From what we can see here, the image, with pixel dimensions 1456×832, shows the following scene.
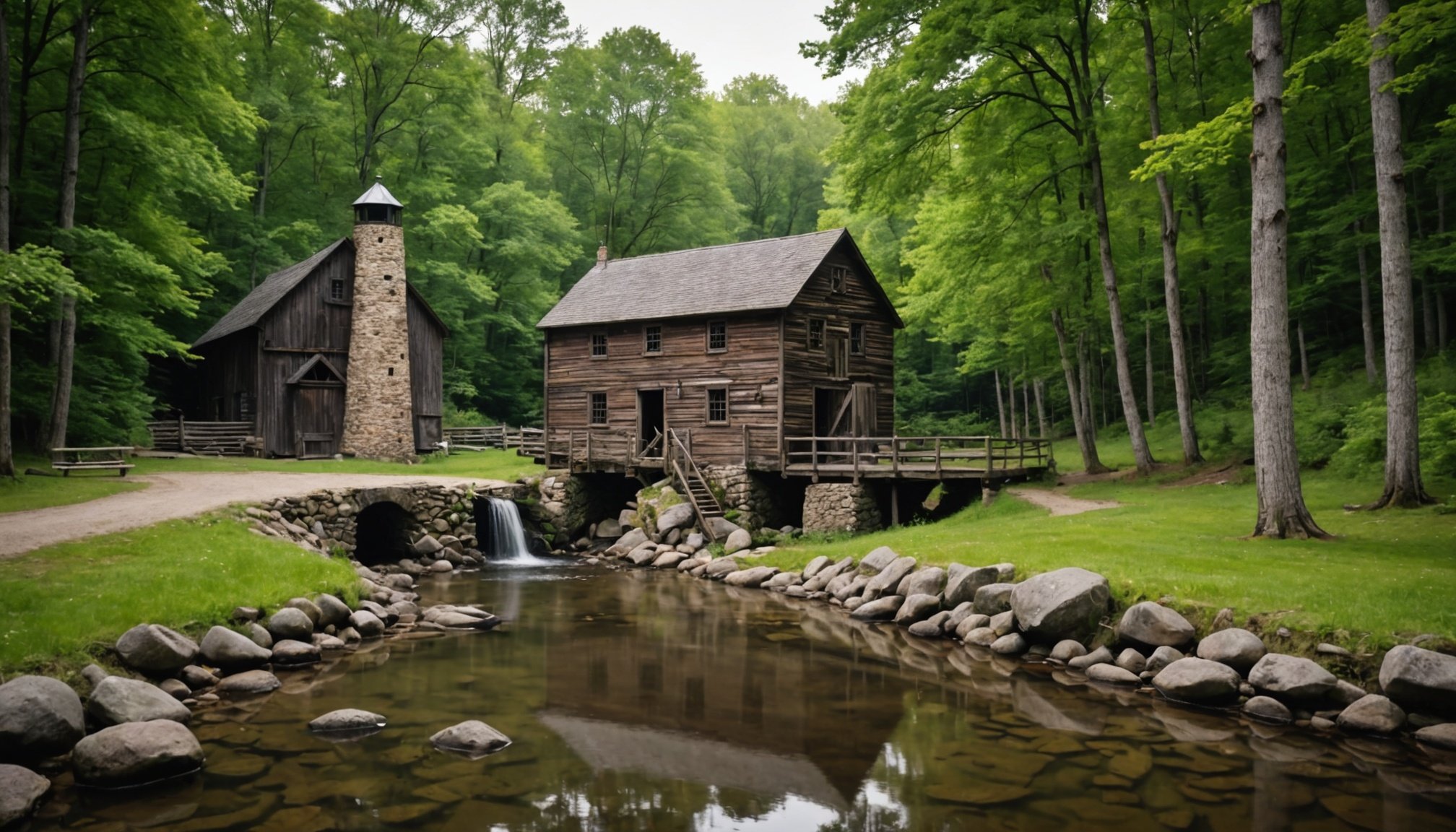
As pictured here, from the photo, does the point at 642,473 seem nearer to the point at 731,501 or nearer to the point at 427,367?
the point at 731,501

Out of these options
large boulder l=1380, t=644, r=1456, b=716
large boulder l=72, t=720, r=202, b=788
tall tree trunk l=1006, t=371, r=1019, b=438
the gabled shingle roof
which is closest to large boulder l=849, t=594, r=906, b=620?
large boulder l=1380, t=644, r=1456, b=716

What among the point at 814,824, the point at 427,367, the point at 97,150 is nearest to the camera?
the point at 814,824

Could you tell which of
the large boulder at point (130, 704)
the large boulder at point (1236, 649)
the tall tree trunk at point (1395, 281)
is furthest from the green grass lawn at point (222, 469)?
the tall tree trunk at point (1395, 281)

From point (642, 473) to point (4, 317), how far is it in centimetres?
1493

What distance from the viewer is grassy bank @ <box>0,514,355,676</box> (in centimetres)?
934

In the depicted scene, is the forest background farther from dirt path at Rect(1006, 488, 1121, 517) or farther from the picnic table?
dirt path at Rect(1006, 488, 1121, 517)

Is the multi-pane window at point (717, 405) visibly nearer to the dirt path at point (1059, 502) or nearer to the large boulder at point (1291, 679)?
the dirt path at point (1059, 502)

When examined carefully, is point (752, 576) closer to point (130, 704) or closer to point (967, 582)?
point (967, 582)

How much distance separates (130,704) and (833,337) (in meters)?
20.8

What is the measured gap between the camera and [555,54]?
5028cm

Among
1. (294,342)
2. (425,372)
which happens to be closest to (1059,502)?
(425,372)

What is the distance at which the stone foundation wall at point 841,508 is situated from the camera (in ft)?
73.4

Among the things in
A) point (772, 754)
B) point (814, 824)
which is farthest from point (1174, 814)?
point (772, 754)

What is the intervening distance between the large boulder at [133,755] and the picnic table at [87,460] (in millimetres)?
15255
